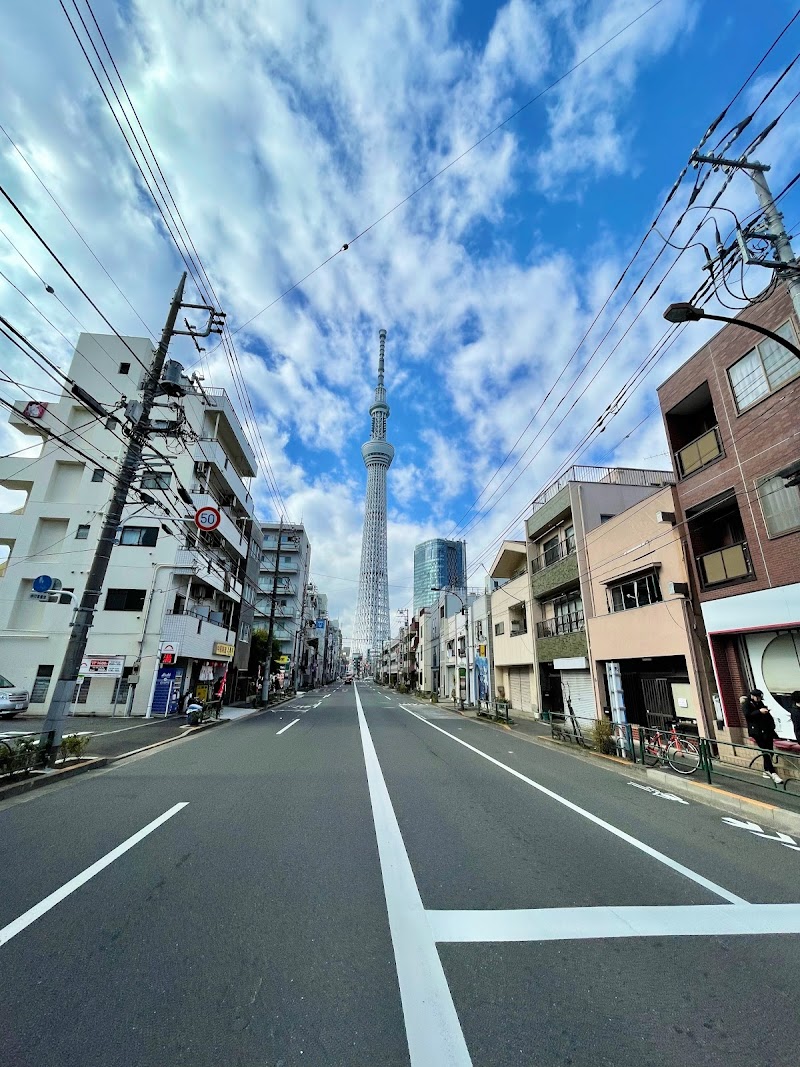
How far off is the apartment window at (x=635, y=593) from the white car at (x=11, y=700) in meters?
25.7

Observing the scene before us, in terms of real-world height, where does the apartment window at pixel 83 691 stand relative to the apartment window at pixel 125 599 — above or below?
below

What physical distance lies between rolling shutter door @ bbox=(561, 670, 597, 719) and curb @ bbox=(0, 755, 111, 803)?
17895mm

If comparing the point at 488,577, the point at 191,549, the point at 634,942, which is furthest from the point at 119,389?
the point at 634,942

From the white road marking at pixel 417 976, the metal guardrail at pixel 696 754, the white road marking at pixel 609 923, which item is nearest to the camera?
the white road marking at pixel 417 976

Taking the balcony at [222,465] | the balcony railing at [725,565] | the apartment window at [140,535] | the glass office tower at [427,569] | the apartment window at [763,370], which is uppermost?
the glass office tower at [427,569]

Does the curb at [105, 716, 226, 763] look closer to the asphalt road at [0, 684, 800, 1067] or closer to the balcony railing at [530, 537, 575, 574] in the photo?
the asphalt road at [0, 684, 800, 1067]

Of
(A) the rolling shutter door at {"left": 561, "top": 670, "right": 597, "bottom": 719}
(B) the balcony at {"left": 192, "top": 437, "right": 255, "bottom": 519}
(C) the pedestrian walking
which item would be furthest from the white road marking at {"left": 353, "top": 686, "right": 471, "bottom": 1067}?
(B) the balcony at {"left": 192, "top": 437, "right": 255, "bottom": 519}

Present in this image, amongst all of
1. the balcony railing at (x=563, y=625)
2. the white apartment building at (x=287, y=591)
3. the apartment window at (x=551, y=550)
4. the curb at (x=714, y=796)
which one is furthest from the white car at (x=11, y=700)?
the white apartment building at (x=287, y=591)

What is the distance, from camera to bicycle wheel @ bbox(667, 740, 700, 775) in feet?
34.9

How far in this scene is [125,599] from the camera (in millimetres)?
23516

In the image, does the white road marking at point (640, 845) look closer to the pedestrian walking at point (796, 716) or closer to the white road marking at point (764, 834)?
the white road marking at point (764, 834)

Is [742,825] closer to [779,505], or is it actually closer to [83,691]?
[779,505]

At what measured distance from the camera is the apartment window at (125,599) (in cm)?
2334

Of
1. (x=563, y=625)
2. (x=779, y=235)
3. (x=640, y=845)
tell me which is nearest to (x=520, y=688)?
(x=563, y=625)
